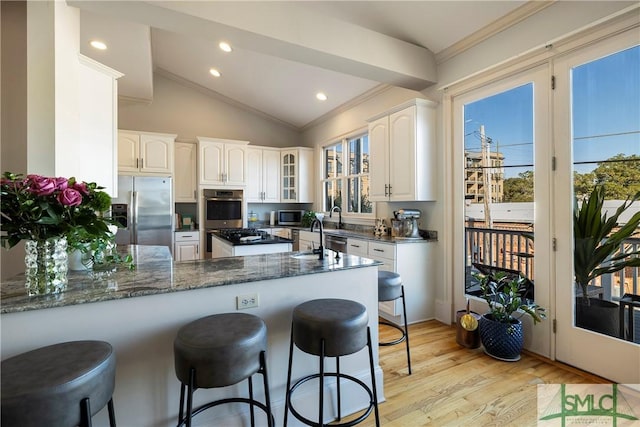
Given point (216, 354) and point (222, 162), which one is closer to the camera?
point (216, 354)

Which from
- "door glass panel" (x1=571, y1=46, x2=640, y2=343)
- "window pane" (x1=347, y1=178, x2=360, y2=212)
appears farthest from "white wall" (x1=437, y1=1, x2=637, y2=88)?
"window pane" (x1=347, y1=178, x2=360, y2=212)

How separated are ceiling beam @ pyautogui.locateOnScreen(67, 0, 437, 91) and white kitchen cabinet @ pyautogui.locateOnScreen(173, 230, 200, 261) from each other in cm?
345

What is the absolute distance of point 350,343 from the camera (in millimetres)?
1479

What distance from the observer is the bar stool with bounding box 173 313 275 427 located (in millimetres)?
1170

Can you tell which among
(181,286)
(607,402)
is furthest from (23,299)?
(607,402)

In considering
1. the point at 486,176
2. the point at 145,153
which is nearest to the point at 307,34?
the point at 486,176

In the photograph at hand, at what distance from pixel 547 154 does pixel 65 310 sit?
3.27 meters

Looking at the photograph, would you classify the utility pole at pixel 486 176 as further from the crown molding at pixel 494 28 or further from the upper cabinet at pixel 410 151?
the crown molding at pixel 494 28

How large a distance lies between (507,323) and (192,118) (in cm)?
582

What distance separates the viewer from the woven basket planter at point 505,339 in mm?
2451

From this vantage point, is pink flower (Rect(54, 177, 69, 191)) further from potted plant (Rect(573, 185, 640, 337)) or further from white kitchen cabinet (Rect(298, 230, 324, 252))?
white kitchen cabinet (Rect(298, 230, 324, 252))

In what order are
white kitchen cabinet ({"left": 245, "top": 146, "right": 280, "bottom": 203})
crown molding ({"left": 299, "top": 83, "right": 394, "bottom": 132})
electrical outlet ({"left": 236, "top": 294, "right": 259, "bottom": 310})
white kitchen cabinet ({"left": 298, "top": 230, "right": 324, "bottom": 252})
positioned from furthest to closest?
1. white kitchen cabinet ({"left": 245, "top": 146, "right": 280, "bottom": 203})
2. white kitchen cabinet ({"left": 298, "top": 230, "right": 324, "bottom": 252})
3. crown molding ({"left": 299, "top": 83, "right": 394, "bottom": 132})
4. electrical outlet ({"left": 236, "top": 294, "right": 259, "bottom": 310})

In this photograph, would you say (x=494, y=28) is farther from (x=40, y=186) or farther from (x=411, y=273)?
(x=40, y=186)

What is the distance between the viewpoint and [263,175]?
5.97 meters
